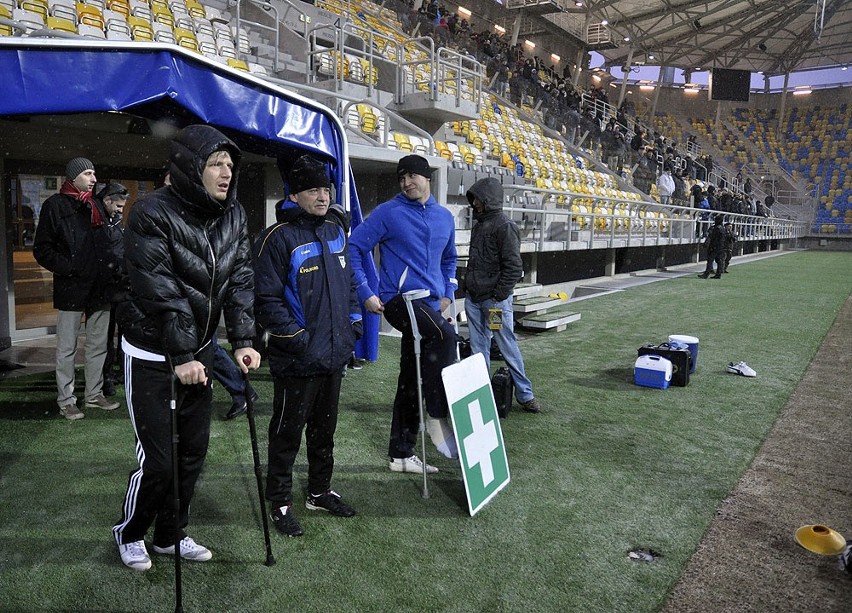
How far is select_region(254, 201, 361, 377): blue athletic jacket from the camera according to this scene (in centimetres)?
323

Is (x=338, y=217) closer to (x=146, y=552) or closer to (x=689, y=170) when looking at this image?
(x=146, y=552)

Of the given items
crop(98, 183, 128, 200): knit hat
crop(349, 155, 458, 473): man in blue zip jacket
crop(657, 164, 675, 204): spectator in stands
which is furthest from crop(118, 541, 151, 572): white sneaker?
crop(657, 164, 675, 204): spectator in stands

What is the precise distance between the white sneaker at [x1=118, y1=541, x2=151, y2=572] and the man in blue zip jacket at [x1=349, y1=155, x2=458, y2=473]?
5.45 feet

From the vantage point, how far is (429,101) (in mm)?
14086

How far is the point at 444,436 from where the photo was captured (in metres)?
4.01

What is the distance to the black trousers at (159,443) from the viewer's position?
8.95 feet

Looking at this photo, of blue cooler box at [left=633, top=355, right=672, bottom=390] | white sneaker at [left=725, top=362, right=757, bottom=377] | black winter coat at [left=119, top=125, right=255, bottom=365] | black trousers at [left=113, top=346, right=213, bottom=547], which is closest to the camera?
black winter coat at [left=119, top=125, right=255, bottom=365]

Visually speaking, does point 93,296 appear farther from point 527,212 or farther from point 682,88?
point 682,88

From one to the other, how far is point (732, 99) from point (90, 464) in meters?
51.7

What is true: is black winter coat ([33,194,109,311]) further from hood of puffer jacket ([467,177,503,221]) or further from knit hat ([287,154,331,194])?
hood of puffer jacket ([467,177,503,221])

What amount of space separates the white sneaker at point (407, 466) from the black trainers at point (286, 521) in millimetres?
961

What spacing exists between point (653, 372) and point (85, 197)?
525 centimetres

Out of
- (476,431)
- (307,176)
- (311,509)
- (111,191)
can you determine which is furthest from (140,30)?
(476,431)

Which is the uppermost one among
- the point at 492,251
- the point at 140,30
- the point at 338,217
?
the point at 140,30
